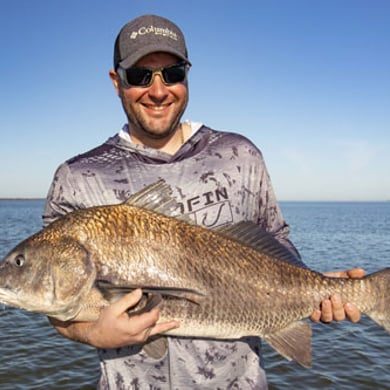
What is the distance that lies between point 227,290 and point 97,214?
1.20 m

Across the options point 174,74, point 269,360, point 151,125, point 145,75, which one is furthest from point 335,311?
point 269,360

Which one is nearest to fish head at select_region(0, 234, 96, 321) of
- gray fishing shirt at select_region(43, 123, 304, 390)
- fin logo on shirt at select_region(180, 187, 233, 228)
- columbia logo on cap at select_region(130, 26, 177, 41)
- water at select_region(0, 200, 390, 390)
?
gray fishing shirt at select_region(43, 123, 304, 390)

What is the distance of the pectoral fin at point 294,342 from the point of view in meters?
3.63

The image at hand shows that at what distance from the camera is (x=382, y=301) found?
3.66 m

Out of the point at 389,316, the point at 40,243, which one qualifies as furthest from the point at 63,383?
the point at 389,316

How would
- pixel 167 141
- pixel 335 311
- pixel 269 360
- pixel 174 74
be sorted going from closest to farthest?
pixel 335 311 → pixel 174 74 → pixel 167 141 → pixel 269 360

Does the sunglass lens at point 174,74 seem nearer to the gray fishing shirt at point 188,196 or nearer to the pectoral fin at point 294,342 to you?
the gray fishing shirt at point 188,196

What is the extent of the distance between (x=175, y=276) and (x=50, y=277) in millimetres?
935

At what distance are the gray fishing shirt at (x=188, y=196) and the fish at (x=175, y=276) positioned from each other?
16 cm

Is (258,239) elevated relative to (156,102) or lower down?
lower down

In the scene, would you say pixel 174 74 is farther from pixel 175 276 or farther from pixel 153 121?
pixel 175 276

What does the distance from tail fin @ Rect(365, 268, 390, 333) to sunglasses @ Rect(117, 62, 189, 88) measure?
238cm

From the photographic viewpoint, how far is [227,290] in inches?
138

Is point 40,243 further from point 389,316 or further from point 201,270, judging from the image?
point 389,316
